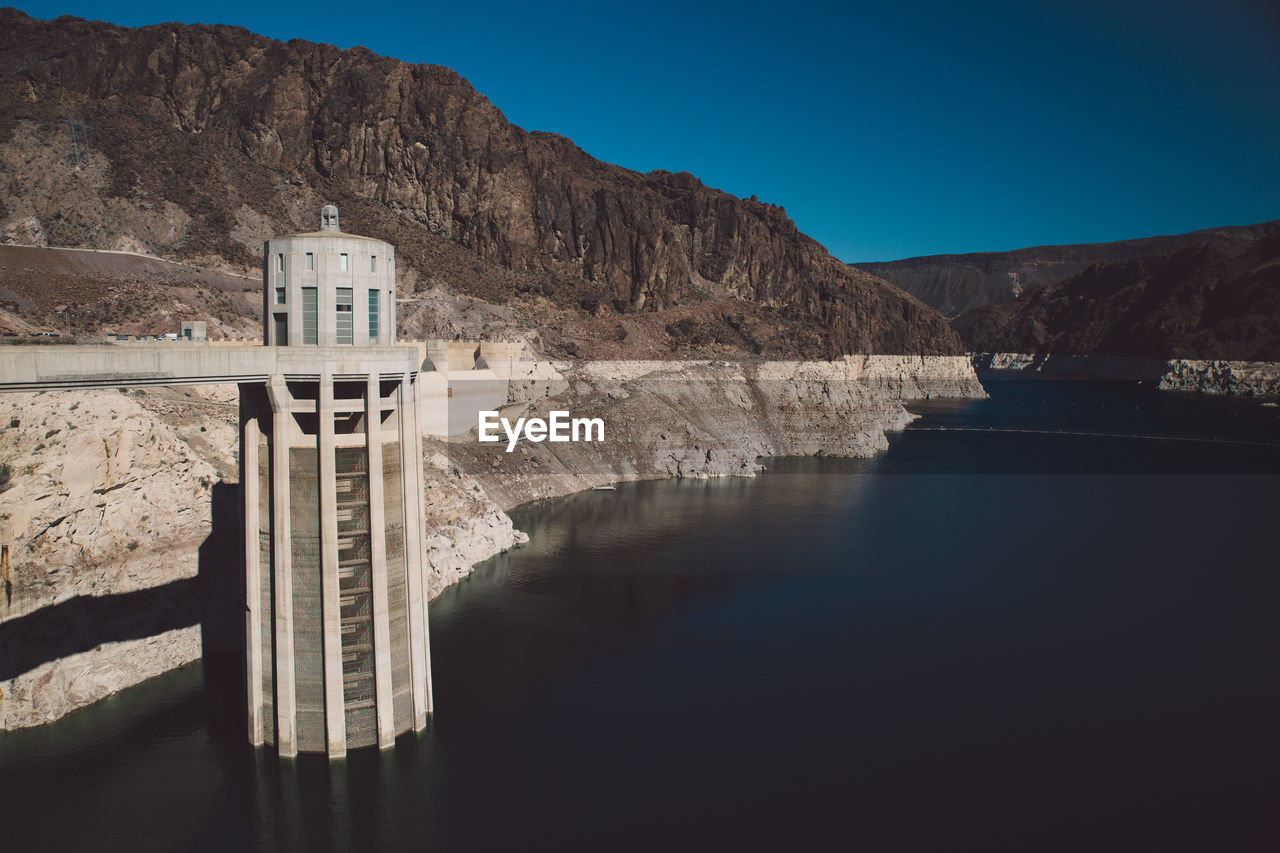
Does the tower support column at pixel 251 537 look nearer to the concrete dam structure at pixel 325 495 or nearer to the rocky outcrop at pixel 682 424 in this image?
the concrete dam structure at pixel 325 495

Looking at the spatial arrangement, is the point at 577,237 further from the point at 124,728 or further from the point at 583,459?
the point at 124,728

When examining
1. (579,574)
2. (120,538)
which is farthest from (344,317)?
(579,574)

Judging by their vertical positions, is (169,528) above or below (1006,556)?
above

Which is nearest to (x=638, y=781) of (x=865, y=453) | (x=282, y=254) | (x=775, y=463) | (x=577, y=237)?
(x=282, y=254)

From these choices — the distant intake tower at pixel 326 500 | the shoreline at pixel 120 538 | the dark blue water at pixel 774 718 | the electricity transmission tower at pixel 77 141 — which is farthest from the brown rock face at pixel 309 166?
the distant intake tower at pixel 326 500

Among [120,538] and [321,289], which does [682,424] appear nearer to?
[120,538]
